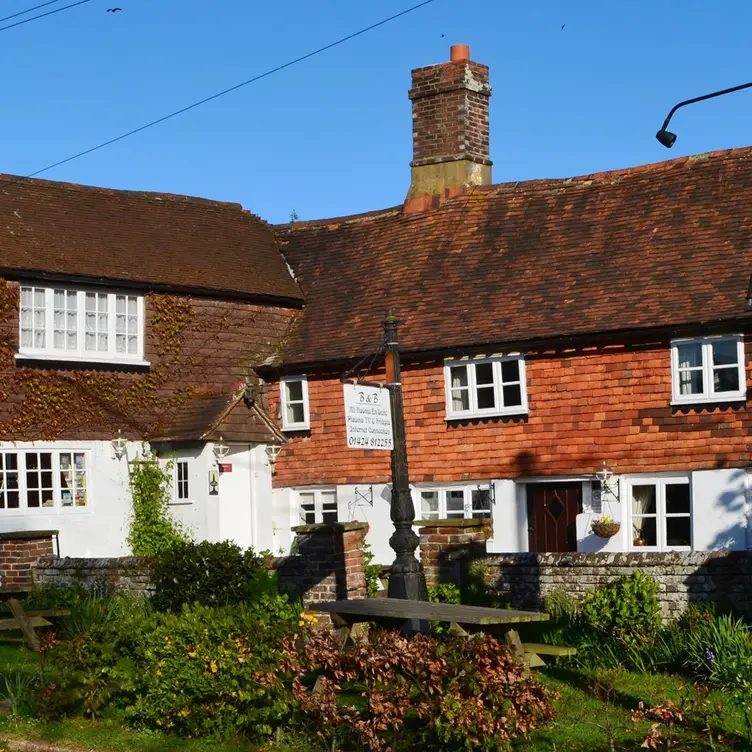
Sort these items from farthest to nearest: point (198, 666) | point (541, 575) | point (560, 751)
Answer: point (541, 575)
point (198, 666)
point (560, 751)

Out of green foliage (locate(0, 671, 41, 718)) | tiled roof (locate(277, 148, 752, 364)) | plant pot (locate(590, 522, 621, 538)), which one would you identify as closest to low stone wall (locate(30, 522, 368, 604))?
green foliage (locate(0, 671, 41, 718))

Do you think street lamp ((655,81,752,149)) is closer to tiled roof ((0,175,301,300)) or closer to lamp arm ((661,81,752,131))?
lamp arm ((661,81,752,131))

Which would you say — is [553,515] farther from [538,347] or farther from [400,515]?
[400,515]

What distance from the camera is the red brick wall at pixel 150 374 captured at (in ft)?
80.6

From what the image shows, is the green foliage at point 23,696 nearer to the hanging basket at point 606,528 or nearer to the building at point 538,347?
the hanging basket at point 606,528

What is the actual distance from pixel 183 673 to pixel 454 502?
588 inches

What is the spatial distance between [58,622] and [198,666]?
6228 mm

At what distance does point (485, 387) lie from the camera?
998 inches

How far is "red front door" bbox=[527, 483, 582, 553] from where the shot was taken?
80.9 feet

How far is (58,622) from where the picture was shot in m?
16.9

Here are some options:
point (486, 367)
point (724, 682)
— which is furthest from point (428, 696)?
point (486, 367)

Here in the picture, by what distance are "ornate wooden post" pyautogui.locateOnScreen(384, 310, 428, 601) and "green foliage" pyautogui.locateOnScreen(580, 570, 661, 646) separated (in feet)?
6.23

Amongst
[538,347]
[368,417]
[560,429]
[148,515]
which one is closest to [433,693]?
[368,417]

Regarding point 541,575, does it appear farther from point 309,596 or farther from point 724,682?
point 724,682
